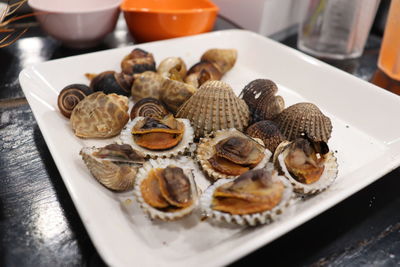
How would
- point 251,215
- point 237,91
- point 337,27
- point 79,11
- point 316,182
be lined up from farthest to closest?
point 337,27, point 79,11, point 237,91, point 316,182, point 251,215

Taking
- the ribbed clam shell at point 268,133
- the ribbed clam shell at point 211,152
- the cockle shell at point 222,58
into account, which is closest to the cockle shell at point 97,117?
the ribbed clam shell at point 211,152

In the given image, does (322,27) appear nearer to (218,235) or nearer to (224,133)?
(224,133)

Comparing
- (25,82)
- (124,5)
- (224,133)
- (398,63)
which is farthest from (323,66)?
(25,82)

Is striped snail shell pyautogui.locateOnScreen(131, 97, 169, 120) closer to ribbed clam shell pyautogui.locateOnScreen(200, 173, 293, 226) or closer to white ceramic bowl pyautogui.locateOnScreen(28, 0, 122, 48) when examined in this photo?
ribbed clam shell pyautogui.locateOnScreen(200, 173, 293, 226)

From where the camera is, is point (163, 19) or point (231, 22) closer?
point (163, 19)

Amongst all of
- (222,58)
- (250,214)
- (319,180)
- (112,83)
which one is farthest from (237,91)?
(250,214)

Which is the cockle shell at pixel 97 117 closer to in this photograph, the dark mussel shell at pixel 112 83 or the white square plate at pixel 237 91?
the white square plate at pixel 237 91

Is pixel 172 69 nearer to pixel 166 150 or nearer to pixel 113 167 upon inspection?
pixel 166 150
